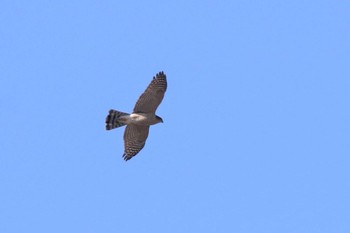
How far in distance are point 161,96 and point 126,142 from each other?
7.55 feet

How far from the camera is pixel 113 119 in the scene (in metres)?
42.0

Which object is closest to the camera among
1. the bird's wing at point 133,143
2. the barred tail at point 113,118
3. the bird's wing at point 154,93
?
the bird's wing at point 154,93

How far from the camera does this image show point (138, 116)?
41.9 m

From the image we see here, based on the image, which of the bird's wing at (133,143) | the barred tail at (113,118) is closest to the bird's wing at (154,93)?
the barred tail at (113,118)

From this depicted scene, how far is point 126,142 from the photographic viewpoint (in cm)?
4294

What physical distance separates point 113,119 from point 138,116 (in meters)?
0.81

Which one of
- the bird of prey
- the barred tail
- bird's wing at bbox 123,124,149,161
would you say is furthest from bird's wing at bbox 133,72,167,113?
bird's wing at bbox 123,124,149,161

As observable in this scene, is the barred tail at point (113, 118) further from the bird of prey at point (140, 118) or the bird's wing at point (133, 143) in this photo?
the bird's wing at point (133, 143)

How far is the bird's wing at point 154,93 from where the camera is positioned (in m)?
41.5

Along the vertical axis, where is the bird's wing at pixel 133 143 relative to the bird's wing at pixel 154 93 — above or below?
below

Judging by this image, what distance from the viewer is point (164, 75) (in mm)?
41750

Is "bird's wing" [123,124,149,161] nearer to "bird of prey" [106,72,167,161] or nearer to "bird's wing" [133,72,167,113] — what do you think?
"bird of prey" [106,72,167,161]

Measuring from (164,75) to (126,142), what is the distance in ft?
9.08

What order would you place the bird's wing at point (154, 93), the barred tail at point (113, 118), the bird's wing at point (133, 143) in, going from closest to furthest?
the bird's wing at point (154, 93) → the barred tail at point (113, 118) → the bird's wing at point (133, 143)
